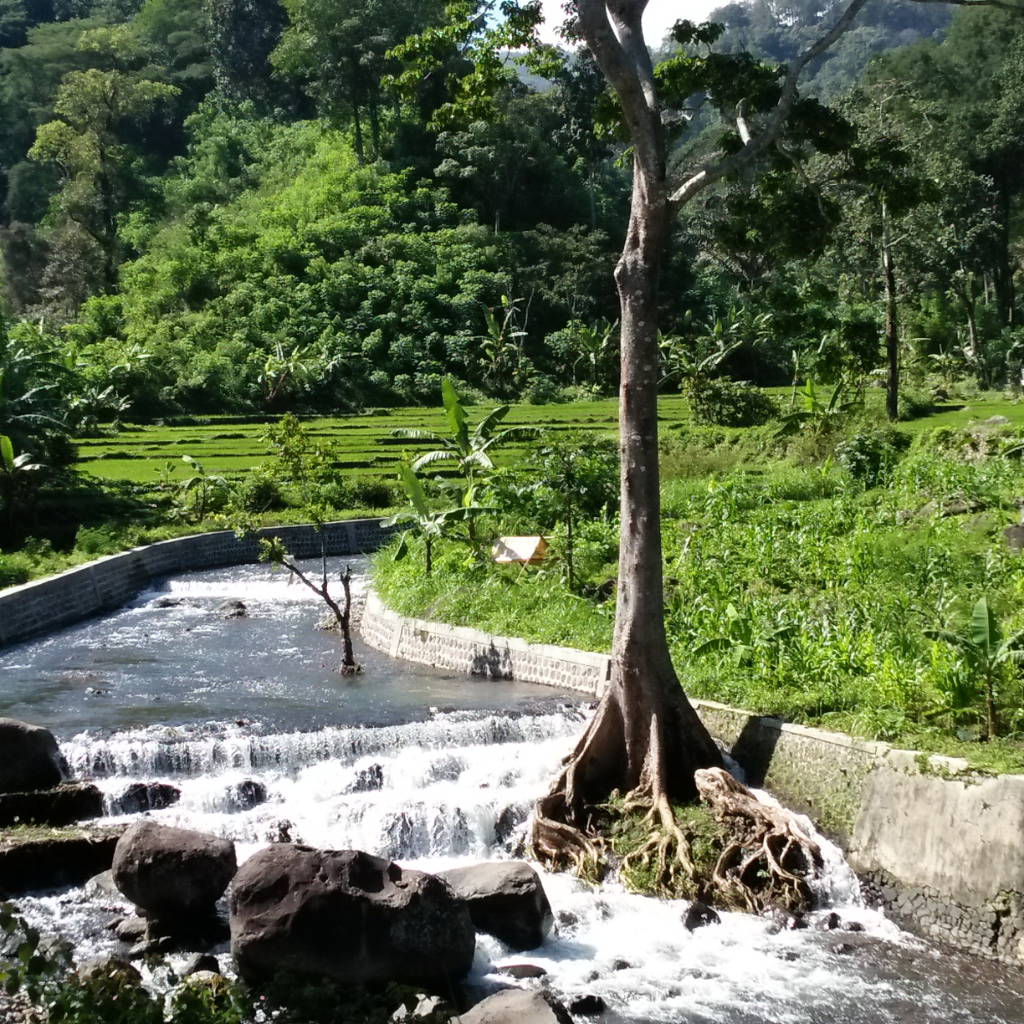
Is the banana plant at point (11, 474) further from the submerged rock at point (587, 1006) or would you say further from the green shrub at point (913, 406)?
the green shrub at point (913, 406)

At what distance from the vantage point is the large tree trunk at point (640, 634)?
35.9ft

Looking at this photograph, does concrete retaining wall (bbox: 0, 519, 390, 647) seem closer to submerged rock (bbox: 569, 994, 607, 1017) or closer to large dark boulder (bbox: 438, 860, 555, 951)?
large dark boulder (bbox: 438, 860, 555, 951)

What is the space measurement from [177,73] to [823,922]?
269 ft

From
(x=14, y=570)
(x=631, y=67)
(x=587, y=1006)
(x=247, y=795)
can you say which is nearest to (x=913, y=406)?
→ (x=14, y=570)

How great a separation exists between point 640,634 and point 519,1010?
4.39 meters

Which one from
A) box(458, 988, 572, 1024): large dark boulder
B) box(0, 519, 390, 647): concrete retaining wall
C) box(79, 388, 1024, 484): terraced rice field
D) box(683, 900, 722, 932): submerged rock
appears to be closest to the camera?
box(458, 988, 572, 1024): large dark boulder

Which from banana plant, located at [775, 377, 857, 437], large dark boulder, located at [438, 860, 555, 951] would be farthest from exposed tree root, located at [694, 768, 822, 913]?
banana plant, located at [775, 377, 857, 437]

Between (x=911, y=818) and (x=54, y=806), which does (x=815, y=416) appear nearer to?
(x=911, y=818)

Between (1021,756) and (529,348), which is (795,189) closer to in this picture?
(1021,756)

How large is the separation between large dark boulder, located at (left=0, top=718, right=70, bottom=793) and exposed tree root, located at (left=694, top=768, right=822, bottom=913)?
A: 5.78m

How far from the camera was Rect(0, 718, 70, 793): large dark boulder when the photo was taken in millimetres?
11148

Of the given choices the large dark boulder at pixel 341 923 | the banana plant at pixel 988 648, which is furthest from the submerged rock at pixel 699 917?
the banana plant at pixel 988 648

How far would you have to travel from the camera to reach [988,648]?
395 inches

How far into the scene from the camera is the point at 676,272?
59531 mm
